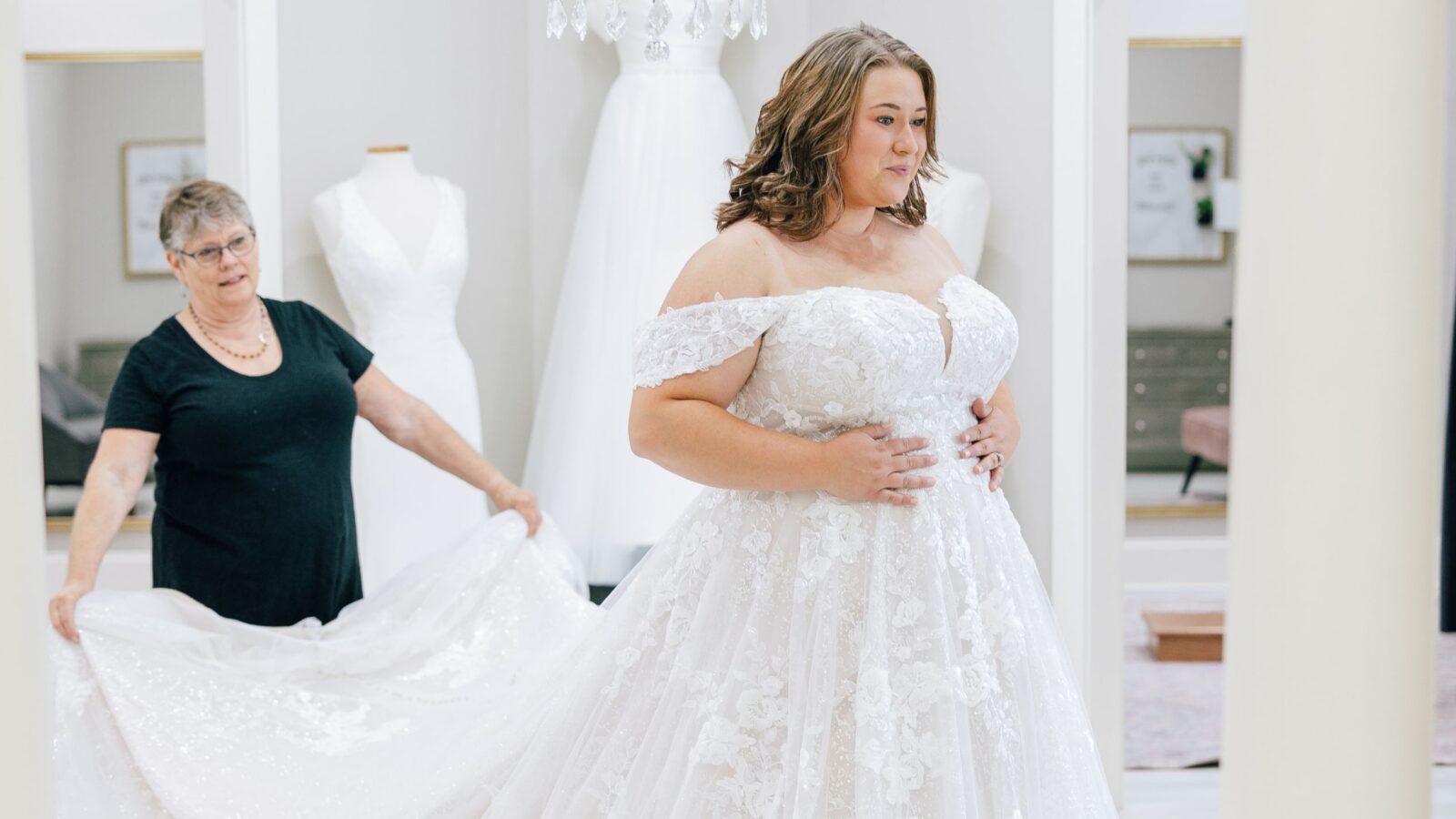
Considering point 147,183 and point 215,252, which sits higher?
point 147,183

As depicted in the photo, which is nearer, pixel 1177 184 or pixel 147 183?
pixel 147 183

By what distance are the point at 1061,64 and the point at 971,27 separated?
0.56 metres

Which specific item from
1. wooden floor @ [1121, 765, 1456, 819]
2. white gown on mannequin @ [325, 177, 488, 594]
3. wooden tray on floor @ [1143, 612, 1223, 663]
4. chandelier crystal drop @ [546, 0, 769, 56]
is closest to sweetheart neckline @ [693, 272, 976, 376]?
chandelier crystal drop @ [546, 0, 769, 56]

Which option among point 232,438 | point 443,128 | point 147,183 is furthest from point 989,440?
point 147,183

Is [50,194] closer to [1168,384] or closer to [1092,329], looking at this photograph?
[1092,329]

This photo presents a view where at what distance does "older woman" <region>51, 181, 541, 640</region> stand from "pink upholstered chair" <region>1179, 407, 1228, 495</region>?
427 centimetres

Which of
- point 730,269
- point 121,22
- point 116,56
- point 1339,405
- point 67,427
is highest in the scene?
point 121,22

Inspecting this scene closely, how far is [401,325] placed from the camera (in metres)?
4.14

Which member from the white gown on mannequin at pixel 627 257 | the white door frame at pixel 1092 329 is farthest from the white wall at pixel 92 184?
the white door frame at pixel 1092 329

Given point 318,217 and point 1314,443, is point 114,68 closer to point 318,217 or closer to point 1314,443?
point 318,217

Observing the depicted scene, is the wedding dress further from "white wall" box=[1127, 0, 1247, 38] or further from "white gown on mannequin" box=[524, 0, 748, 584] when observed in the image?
"white wall" box=[1127, 0, 1247, 38]

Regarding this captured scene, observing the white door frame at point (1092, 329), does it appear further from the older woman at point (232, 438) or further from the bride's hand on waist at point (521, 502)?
the older woman at point (232, 438)

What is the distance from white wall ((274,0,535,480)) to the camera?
164 inches

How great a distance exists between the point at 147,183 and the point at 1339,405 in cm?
545
